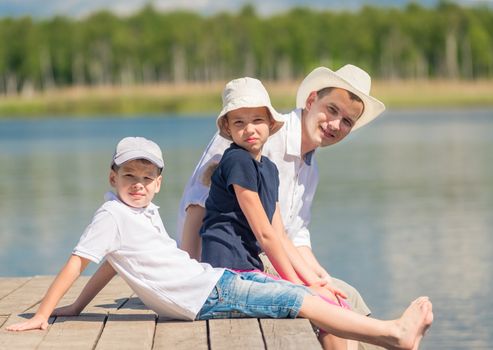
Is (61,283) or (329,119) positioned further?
(329,119)

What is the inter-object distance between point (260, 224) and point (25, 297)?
1.48 m

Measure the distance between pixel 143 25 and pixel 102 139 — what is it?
189ft

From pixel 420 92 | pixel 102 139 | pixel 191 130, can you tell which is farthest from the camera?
pixel 420 92

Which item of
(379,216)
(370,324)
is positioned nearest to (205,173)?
(370,324)

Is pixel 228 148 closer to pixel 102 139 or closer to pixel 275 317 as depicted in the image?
pixel 275 317

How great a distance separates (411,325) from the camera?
421 centimetres

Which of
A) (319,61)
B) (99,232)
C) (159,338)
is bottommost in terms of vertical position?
(159,338)

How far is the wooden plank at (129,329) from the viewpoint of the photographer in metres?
4.02

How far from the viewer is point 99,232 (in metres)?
4.20

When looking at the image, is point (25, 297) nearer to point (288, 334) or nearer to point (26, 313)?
point (26, 313)

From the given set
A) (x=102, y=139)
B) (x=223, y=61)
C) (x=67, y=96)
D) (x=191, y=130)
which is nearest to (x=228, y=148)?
(x=102, y=139)

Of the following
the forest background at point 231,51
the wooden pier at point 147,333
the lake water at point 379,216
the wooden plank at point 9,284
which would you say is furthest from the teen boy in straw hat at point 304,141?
the forest background at point 231,51

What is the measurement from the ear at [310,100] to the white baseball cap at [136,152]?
0.93 metres

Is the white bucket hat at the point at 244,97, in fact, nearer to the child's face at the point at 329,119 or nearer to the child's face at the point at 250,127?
the child's face at the point at 250,127
